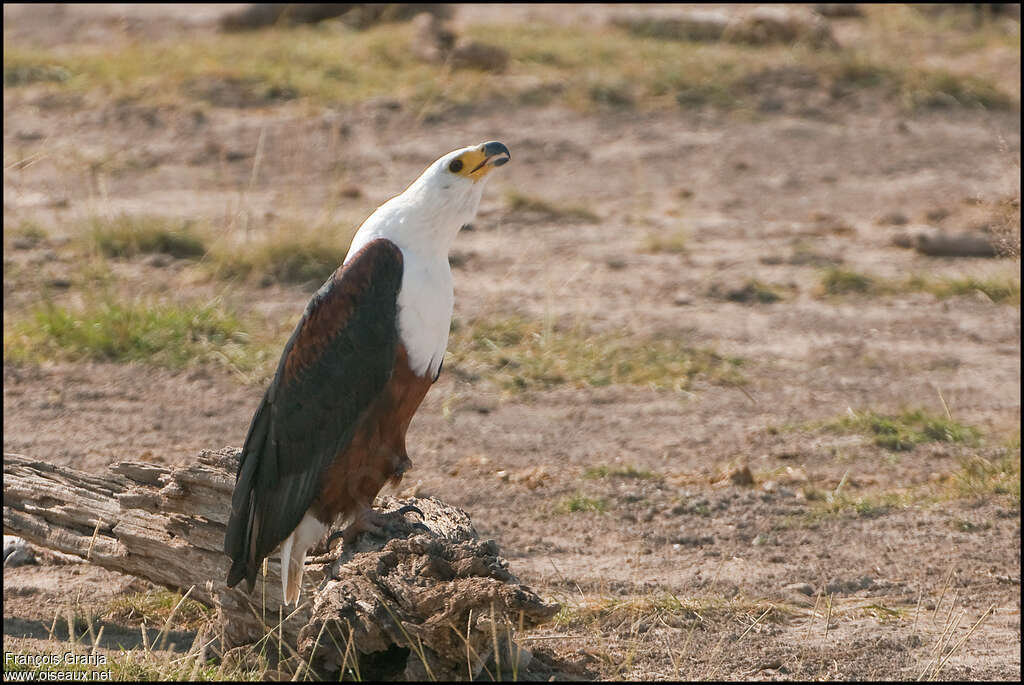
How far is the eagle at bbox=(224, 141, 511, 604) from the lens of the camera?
3908 millimetres

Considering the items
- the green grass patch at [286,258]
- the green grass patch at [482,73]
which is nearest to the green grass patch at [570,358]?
the green grass patch at [286,258]

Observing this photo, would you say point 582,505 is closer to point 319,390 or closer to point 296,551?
point 296,551

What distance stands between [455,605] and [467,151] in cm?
135

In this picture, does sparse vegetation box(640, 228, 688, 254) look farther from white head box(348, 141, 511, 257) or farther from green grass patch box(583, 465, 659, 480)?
white head box(348, 141, 511, 257)

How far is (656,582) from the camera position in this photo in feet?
15.9

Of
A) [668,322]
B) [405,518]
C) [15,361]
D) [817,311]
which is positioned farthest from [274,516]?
[817,311]

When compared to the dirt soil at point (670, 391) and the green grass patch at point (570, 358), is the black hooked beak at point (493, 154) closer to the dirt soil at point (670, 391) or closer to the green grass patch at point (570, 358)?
the dirt soil at point (670, 391)

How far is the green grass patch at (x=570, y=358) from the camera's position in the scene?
6.98 meters

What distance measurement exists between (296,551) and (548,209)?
18.3ft

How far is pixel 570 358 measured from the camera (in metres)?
7.18

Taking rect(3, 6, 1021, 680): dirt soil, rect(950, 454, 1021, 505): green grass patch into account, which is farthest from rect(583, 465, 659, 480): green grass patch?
rect(950, 454, 1021, 505): green grass patch

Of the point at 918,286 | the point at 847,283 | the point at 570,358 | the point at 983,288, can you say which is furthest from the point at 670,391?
the point at 983,288

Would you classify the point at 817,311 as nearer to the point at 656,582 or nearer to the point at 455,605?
the point at 656,582

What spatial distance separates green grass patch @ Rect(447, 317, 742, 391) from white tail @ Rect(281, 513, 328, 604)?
9.45 feet
